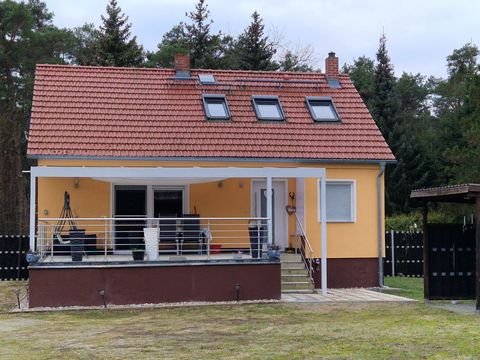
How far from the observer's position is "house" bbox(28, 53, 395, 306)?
1964cm

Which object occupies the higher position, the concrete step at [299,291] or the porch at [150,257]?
the porch at [150,257]

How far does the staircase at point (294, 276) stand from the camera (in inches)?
747

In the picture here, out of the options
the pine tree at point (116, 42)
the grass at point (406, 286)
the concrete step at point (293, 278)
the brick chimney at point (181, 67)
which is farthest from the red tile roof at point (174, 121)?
the pine tree at point (116, 42)

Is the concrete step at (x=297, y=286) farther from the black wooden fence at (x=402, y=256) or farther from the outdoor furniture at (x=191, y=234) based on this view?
the black wooden fence at (x=402, y=256)

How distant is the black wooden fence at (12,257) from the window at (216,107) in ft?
23.7

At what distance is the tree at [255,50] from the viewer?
46844mm

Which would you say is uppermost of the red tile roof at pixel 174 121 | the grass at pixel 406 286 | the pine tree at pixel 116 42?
the pine tree at pixel 116 42

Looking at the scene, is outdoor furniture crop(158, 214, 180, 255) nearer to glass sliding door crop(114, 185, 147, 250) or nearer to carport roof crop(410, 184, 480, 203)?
glass sliding door crop(114, 185, 147, 250)

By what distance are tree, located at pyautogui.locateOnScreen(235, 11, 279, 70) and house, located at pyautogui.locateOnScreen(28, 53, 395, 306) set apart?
23.8 m

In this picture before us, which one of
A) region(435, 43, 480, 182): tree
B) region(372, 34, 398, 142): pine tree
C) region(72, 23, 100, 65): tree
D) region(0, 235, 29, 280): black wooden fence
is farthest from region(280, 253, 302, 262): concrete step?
region(372, 34, 398, 142): pine tree

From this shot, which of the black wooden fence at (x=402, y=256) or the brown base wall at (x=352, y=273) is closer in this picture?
the brown base wall at (x=352, y=273)

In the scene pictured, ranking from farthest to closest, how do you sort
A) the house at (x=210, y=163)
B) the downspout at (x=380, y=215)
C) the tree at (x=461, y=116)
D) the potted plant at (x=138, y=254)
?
1. the tree at (x=461, y=116)
2. the downspout at (x=380, y=215)
3. the house at (x=210, y=163)
4. the potted plant at (x=138, y=254)

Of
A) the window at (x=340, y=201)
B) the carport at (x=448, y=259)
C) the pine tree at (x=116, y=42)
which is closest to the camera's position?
the carport at (x=448, y=259)

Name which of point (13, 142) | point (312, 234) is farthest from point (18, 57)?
point (312, 234)
